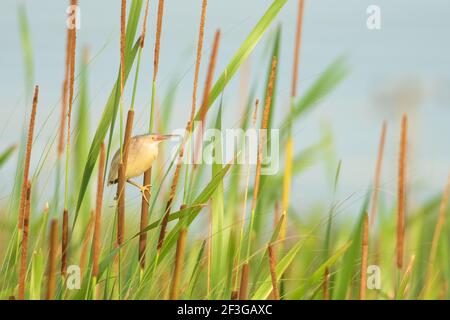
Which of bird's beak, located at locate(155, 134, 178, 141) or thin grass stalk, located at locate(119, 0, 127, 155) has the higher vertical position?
thin grass stalk, located at locate(119, 0, 127, 155)

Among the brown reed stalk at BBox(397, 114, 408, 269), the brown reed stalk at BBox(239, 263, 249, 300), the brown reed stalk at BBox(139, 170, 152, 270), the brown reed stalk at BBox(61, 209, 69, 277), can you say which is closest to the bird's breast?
the brown reed stalk at BBox(139, 170, 152, 270)

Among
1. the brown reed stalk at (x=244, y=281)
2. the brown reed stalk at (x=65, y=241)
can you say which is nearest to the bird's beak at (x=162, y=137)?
the brown reed stalk at (x=65, y=241)

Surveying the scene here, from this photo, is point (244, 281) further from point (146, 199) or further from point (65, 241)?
point (65, 241)

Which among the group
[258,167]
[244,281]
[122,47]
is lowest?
[244,281]

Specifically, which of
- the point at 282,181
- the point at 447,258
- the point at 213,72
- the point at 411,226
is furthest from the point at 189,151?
the point at 411,226

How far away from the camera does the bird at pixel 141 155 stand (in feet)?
5.60

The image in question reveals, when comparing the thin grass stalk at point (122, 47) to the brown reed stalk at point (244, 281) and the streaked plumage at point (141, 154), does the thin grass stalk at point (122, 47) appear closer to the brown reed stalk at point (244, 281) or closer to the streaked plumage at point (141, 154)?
the streaked plumage at point (141, 154)

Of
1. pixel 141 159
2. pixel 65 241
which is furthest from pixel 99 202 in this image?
pixel 141 159

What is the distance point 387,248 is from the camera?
2.07 meters

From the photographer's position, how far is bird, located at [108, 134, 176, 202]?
1.71 meters

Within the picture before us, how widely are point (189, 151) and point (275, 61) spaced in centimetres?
29

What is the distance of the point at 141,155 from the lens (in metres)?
1.73

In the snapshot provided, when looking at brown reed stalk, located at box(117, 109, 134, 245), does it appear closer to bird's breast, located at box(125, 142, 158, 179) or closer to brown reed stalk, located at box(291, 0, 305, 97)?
bird's breast, located at box(125, 142, 158, 179)

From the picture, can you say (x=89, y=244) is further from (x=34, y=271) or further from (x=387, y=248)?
(x=387, y=248)
